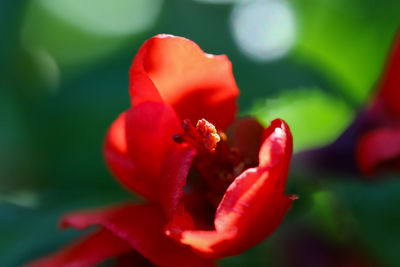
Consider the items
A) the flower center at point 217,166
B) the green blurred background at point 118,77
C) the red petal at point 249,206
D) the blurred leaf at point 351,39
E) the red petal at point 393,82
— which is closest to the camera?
the red petal at point 249,206

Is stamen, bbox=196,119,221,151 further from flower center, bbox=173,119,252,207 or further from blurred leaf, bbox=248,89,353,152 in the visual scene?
blurred leaf, bbox=248,89,353,152

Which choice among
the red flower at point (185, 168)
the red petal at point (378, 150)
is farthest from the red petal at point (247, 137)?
the red petal at point (378, 150)

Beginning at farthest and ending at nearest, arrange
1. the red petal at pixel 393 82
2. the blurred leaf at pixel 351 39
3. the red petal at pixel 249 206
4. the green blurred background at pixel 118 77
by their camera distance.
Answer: the blurred leaf at pixel 351 39, the green blurred background at pixel 118 77, the red petal at pixel 393 82, the red petal at pixel 249 206

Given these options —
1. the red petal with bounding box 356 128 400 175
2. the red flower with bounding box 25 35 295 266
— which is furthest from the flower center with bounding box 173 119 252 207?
the red petal with bounding box 356 128 400 175

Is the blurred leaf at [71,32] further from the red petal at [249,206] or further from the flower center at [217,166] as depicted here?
the red petal at [249,206]

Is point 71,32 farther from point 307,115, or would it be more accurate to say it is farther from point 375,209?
point 375,209

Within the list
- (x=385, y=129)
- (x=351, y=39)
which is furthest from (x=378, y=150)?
(x=351, y=39)

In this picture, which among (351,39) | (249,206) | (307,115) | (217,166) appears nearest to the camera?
(249,206)
